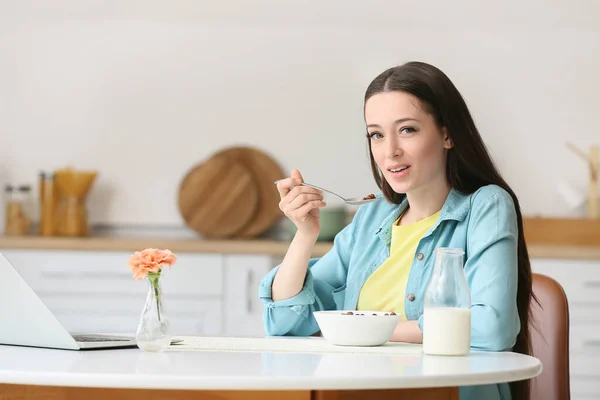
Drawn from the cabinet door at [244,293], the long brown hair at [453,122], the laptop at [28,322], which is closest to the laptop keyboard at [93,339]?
the laptop at [28,322]

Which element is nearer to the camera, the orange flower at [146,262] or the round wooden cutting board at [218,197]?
the orange flower at [146,262]

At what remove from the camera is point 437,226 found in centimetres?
190

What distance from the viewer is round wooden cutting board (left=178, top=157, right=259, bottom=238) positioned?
13.6 ft

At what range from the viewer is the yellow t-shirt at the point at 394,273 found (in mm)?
1947

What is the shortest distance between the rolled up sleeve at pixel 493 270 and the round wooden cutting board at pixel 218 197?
234cm

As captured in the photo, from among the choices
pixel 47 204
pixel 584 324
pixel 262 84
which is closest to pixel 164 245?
pixel 47 204

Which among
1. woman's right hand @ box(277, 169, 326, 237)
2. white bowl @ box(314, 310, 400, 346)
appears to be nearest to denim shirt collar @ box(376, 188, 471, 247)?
woman's right hand @ box(277, 169, 326, 237)

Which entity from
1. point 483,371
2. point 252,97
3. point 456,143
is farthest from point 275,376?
point 252,97

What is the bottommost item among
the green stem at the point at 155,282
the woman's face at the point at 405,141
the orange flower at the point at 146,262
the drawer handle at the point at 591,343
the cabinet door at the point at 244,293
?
the drawer handle at the point at 591,343

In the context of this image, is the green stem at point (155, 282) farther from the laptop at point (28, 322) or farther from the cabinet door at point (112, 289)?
the cabinet door at point (112, 289)

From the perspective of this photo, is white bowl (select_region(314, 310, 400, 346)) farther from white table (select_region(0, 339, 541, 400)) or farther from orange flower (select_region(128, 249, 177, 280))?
orange flower (select_region(128, 249, 177, 280))

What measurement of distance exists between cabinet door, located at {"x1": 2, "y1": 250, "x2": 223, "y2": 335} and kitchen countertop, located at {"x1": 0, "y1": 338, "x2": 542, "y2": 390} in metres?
2.26

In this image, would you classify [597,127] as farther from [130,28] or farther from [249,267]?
[130,28]

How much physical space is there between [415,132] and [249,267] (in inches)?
77.0
